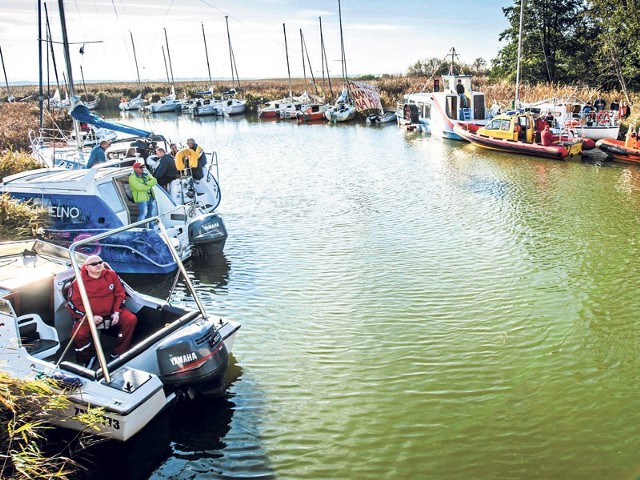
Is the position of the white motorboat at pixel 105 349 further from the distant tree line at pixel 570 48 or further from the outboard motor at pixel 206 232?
the distant tree line at pixel 570 48

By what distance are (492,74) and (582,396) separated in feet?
148

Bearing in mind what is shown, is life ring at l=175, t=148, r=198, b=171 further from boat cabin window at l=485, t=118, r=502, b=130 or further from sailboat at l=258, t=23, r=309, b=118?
sailboat at l=258, t=23, r=309, b=118

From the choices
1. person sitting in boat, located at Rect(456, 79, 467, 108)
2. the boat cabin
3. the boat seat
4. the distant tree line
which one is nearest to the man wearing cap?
the boat seat

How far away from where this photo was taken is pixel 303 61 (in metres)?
62.0

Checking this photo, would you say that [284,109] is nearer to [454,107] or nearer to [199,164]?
[454,107]

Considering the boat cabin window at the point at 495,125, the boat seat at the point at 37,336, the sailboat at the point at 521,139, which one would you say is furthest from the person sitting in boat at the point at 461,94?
the boat seat at the point at 37,336

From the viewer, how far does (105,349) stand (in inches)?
279

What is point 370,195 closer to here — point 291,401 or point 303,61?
point 291,401

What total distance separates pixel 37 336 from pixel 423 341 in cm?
550

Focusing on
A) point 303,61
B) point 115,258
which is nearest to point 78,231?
point 115,258

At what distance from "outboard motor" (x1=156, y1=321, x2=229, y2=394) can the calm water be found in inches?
21.6

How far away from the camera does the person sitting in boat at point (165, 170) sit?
43.8 ft

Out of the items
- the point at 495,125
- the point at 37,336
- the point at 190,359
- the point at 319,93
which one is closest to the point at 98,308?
the point at 37,336

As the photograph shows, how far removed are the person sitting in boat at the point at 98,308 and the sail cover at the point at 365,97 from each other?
134 feet
